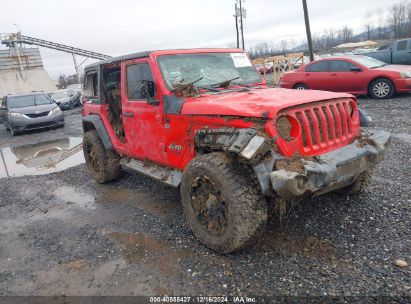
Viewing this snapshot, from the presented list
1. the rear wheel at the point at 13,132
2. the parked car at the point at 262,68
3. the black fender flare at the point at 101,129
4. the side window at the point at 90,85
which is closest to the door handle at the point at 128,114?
the black fender flare at the point at 101,129

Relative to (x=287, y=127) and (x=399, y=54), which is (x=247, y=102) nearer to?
(x=287, y=127)

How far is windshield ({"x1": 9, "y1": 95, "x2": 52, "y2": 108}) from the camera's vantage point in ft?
43.0

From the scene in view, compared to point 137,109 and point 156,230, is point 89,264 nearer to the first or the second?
point 156,230

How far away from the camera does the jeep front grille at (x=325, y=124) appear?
3.17 meters

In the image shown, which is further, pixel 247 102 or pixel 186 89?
pixel 186 89

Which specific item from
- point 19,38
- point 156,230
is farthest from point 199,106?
point 19,38

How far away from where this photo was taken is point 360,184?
4188 mm

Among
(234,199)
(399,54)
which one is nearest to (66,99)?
(399,54)

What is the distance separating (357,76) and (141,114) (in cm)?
901

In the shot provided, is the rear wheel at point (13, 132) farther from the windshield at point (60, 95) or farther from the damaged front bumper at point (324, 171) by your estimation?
the damaged front bumper at point (324, 171)

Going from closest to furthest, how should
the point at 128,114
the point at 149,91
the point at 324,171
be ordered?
the point at 324,171
the point at 149,91
the point at 128,114

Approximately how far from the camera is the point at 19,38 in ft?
119

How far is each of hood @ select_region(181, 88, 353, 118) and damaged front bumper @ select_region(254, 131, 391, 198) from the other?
0.51 metres

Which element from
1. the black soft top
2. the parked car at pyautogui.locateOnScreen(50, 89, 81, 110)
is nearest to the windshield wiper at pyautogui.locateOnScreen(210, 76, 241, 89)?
the black soft top
